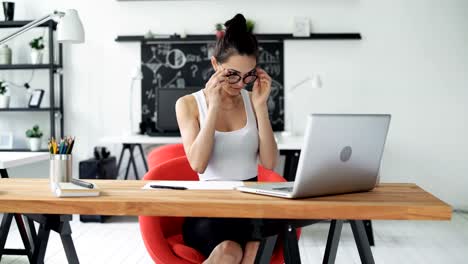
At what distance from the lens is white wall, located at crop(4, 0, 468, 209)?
5133 millimetres

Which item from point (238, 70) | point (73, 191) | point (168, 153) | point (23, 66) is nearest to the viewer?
point (73, 191)

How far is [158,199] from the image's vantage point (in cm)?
148

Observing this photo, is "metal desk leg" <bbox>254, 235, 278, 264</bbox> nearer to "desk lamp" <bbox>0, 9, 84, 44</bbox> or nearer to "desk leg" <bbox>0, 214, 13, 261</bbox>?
"desk lamp" <bbox>0, 9, 84, 44</bbox>

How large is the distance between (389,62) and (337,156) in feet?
12.8

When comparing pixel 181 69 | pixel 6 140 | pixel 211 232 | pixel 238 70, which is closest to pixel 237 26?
pixel 238 70


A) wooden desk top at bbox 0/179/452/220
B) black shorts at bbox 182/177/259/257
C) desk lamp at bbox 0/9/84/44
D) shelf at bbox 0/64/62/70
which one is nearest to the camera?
wooden desk top at bbox 0/179/452/220

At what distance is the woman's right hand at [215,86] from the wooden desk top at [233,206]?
52 centimetres

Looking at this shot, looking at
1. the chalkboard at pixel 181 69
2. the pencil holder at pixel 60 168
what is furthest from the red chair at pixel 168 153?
the chalkboard at pixel 181 69

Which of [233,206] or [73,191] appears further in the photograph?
[73,191]

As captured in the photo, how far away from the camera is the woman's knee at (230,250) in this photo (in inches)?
69.3

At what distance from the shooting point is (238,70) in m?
2.10

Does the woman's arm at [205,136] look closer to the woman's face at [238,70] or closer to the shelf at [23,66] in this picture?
the woman's face at [238,70]

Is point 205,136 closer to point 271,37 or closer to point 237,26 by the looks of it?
point 237,26

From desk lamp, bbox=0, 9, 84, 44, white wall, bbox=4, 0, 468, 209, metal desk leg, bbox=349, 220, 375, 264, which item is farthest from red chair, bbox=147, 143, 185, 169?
white wall, bbox=4, 0, 468, 209
